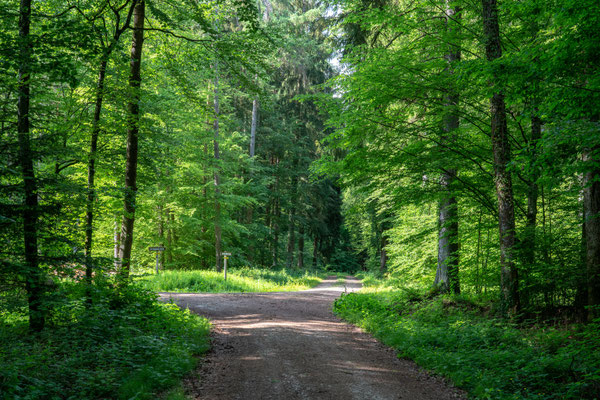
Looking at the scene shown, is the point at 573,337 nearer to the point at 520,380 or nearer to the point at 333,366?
the point at 520,380

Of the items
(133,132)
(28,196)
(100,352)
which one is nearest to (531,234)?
(100,352)

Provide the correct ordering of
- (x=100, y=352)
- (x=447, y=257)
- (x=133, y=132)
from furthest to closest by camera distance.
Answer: (x=447, y=257), (x=133, y=132), (x=100, y=352)

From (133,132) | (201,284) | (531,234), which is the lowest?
(201,284)

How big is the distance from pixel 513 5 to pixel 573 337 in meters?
5.23

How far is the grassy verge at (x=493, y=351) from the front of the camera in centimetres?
466

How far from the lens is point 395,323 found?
29.3 feet

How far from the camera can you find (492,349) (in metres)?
6.04

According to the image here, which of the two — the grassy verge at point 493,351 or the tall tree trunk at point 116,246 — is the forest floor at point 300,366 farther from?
the tall tree trunk at point 116,246

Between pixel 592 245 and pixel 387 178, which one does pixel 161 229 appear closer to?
pixel 387 178

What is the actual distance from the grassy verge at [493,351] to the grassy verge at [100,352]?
4.23 metres

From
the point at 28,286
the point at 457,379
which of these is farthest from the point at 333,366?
the point at 28,286

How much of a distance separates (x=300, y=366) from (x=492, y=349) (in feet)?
10.6

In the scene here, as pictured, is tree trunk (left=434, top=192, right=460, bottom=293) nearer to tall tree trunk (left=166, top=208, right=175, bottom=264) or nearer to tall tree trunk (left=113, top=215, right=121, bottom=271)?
tall tree trunk (left=113, top=215, right=121, bottom=271)

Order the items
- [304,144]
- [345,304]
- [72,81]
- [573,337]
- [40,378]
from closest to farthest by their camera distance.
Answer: [40,378] → [72,81] → [573,337] → [345,304] → [304,144]
